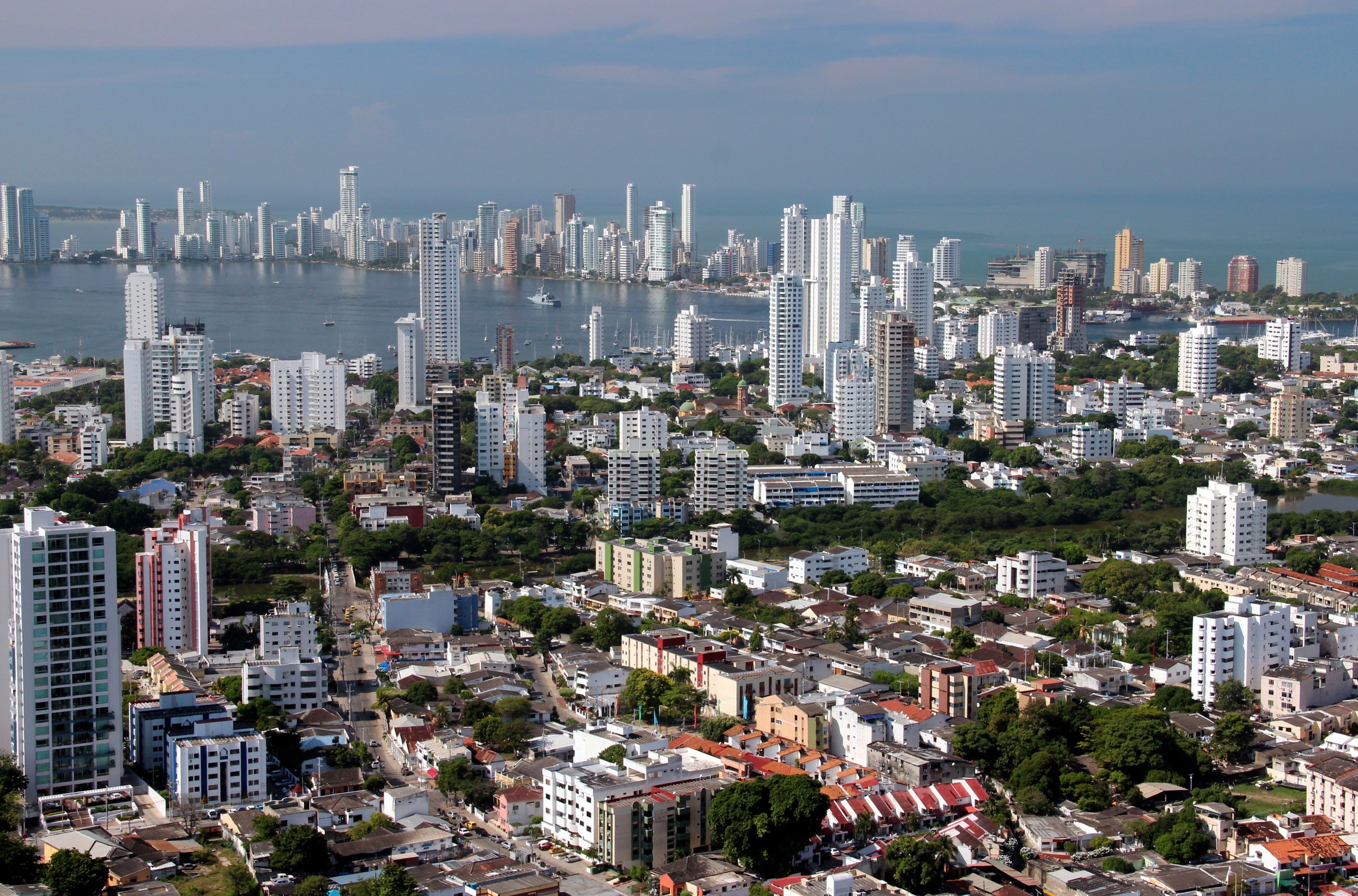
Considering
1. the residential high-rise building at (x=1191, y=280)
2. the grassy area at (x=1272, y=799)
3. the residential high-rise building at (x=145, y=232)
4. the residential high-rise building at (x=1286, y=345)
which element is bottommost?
the grassy area at (x=1272, y=799)

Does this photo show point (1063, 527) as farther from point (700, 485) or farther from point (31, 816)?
point (31, 816)

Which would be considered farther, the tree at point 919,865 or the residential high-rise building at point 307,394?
the residential high-rise building at point 307,394

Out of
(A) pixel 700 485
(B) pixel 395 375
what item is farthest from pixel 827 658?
(B) pixel 395 375

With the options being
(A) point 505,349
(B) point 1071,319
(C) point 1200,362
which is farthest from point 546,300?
(C) point 1200,362

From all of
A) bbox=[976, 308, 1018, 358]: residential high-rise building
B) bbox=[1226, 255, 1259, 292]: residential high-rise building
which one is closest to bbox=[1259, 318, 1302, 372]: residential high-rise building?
bbox=[976, 308, 1018, 358]: residential high-rise building

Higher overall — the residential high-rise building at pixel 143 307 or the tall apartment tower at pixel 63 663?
the residential high-rise building at pixel 143 307

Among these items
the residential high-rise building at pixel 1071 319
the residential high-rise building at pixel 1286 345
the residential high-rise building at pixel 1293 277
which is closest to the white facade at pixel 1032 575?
the residential high-rise building at pixel 1286 345

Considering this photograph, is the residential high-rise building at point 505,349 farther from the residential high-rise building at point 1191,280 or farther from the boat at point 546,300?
the residential high-rise building at point 1191,280

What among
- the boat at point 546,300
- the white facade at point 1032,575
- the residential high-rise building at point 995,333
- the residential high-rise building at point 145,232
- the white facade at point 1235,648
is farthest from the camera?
the residential high-rise building at point 145,232
